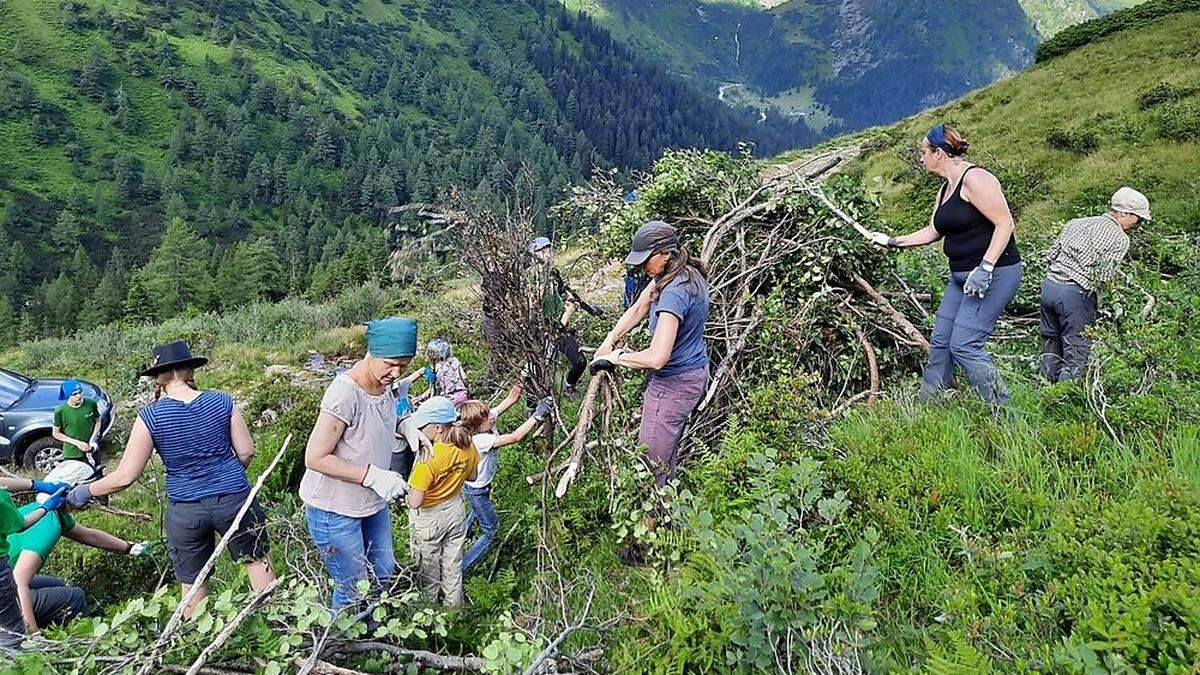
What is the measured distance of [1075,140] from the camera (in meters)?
13.6

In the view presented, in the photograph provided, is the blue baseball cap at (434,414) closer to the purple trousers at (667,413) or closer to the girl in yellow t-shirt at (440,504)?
the girl in yellow t-shirt at (440,504)

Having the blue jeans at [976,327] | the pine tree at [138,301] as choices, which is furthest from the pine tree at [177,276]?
the blue jeans at [976,327]

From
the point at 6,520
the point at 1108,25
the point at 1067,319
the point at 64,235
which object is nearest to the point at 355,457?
the point at 6,520

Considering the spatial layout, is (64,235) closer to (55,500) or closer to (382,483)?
(55,500)

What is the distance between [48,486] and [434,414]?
2.90 metres

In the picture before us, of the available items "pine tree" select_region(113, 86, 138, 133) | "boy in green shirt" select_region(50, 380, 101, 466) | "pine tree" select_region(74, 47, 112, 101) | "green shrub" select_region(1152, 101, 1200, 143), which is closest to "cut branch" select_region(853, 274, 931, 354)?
"boy in green shirt" select_region(50, 380, 101, 466)

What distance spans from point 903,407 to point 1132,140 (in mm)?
13159

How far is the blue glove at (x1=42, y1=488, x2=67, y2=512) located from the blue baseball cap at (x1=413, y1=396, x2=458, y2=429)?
265 centimetres

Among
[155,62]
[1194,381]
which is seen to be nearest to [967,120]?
[1194,381]

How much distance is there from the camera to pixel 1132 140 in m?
12.7

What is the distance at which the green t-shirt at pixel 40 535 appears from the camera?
14.2ft

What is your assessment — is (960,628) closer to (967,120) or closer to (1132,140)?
(1132,140)

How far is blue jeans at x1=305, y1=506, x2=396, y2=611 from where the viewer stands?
12.1 feet

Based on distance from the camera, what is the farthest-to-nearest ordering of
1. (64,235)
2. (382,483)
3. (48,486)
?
(64,235)
(48,486)
(382,483)
